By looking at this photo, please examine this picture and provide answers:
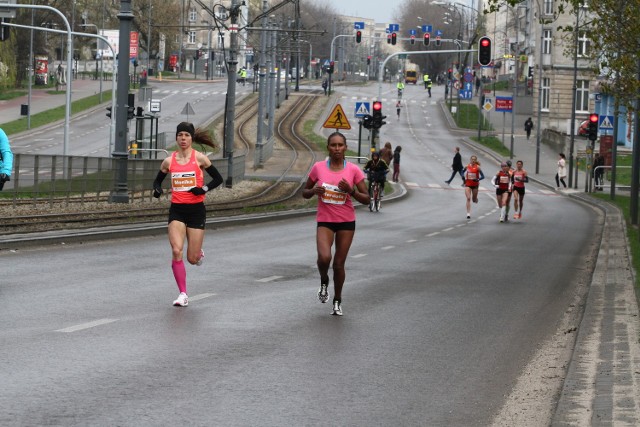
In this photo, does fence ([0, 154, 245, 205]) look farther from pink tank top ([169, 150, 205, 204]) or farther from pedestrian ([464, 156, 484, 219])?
pink tank top ([169, 150, 205, 204])

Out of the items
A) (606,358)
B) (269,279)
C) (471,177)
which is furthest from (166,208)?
(606,358)

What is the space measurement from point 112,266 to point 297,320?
5.37m

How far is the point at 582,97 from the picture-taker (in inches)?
3999

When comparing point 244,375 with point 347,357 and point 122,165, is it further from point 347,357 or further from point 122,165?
→ point 122,165

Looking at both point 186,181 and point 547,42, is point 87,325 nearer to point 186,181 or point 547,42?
point 186,181

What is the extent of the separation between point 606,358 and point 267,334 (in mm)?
2833

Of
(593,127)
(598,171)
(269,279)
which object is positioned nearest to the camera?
(269,279)

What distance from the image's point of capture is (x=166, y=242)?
73.8 feet

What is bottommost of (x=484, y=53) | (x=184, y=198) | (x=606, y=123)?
(x=184, y=198)

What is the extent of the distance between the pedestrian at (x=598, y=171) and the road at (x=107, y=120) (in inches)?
728

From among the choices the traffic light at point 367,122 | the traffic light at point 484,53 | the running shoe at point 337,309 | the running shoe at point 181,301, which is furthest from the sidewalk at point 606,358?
the traffic light at point 367,122

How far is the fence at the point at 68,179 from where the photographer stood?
29.4 meters

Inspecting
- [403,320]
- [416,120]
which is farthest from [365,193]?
[416,120]

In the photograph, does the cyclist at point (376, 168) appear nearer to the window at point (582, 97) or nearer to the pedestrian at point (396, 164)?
the pedestrian at point (396, 164)
